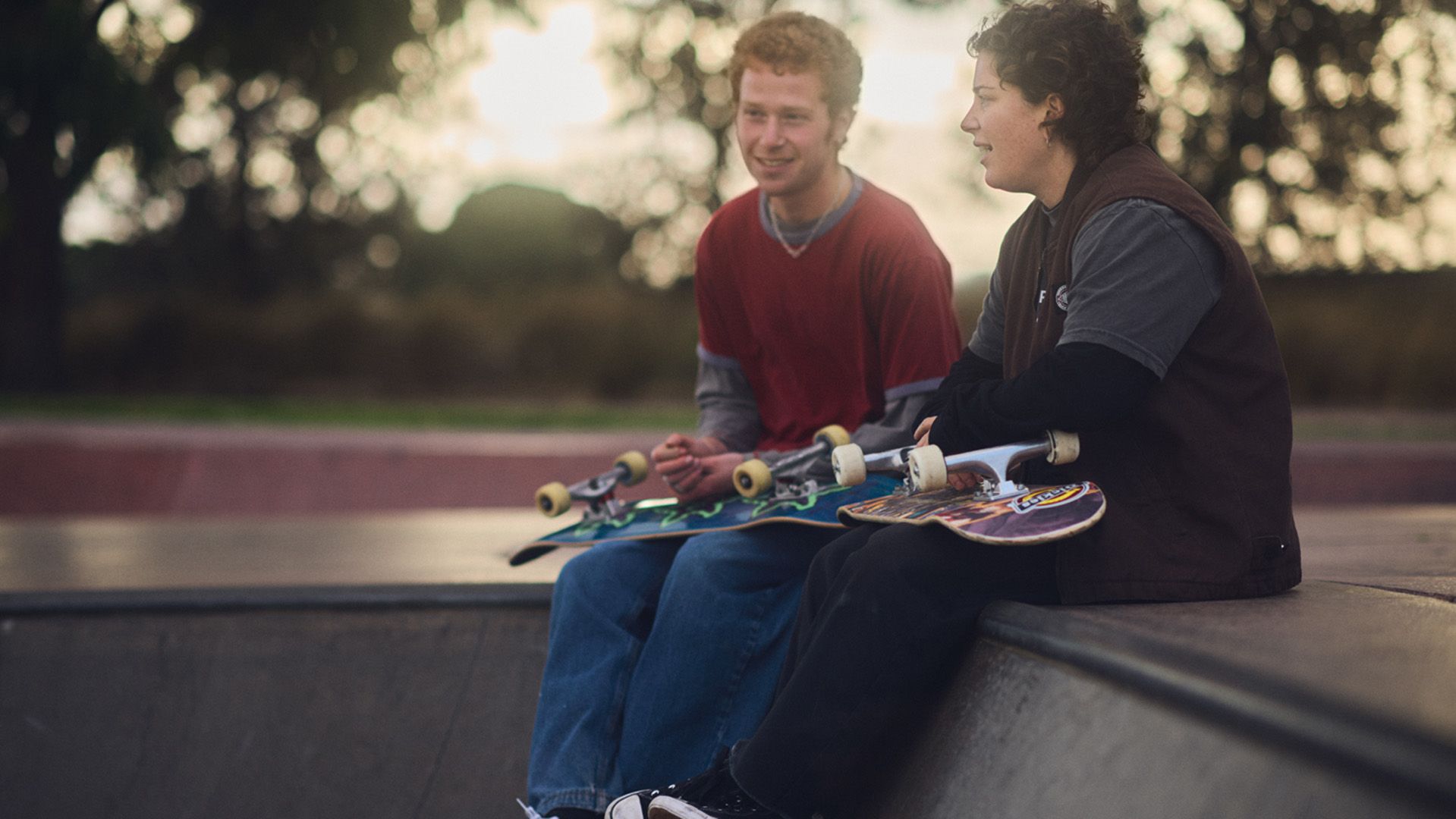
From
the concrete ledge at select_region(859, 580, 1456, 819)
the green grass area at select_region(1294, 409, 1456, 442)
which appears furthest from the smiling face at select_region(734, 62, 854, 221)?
the green grass area at select_region(1294, 409, 1456, 442)

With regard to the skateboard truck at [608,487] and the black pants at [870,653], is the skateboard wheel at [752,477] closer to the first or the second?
the skateboard truck at [608,487]

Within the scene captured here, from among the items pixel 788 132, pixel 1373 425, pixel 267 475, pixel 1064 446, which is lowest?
pixel 1373 425

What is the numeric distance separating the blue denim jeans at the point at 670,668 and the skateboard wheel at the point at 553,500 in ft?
0.73

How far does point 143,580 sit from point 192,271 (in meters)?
20.1

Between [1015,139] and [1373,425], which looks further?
[1373,425]

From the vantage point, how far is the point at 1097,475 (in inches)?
78.7

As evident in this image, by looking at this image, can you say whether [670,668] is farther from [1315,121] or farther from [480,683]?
[1315,121]

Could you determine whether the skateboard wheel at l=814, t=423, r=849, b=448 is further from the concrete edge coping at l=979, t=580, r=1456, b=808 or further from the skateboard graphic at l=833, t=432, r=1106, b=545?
the concrete edge coping at l=979, t=580, r=1456, b=808

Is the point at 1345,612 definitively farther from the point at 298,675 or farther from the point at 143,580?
the point at 143,580

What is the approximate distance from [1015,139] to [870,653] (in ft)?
2.86

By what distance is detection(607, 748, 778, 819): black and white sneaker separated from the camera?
6.63 feet

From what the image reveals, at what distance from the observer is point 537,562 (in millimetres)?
3703

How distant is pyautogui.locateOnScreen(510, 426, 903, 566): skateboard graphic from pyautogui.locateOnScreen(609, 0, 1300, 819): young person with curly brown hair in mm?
418

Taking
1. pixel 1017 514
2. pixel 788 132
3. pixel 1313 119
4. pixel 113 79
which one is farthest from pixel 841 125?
pixel 1313 119
